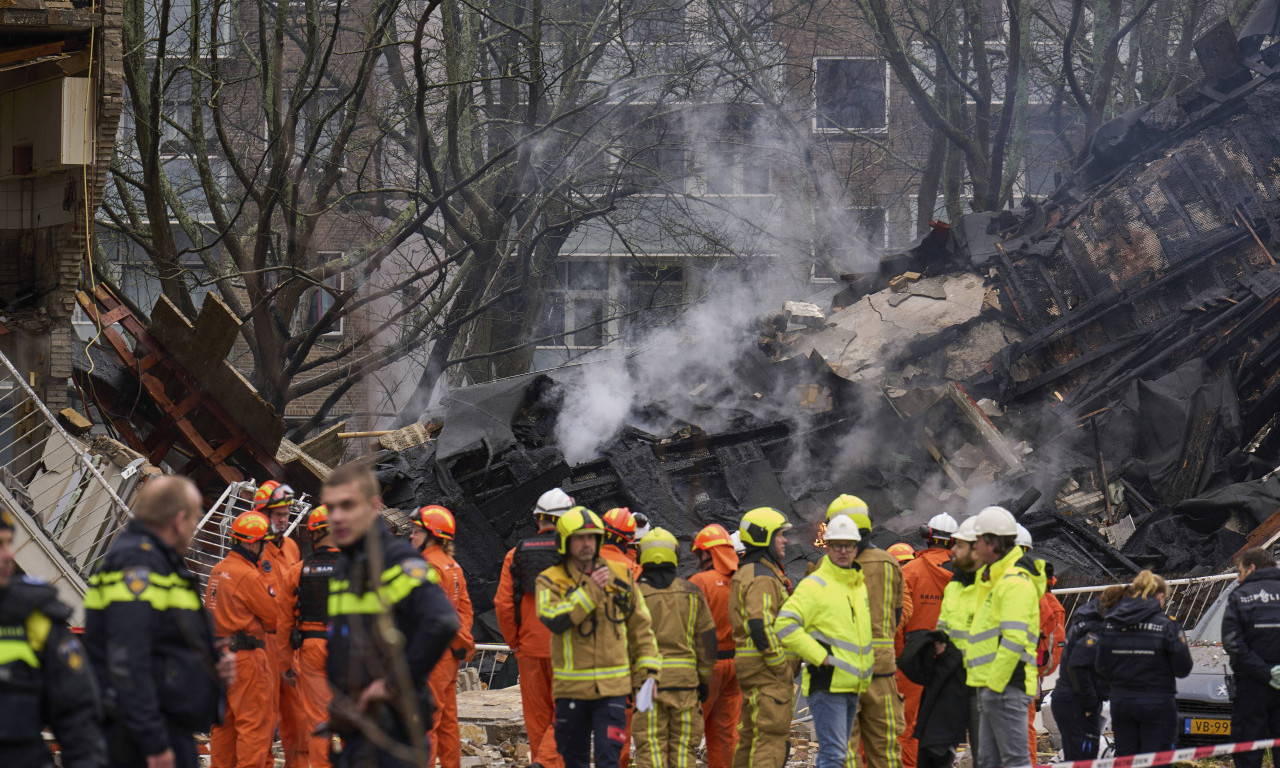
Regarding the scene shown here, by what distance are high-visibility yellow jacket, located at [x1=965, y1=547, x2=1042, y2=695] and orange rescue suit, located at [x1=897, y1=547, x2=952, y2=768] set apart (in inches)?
58.5

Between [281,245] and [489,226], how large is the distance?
14.0ft

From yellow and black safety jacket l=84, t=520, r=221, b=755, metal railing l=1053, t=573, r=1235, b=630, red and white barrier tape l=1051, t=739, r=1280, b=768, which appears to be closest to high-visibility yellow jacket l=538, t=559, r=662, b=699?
yellow and black safety jacket l=84, t=520, r=221, b=755

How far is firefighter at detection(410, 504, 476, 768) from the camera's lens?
24.5 ft

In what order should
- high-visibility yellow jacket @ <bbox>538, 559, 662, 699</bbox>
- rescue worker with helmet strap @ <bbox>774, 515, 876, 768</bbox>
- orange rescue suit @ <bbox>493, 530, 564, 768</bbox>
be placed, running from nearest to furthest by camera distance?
high-visibility yellow jacket @ <bbox>538, 559, 662, 699</bbox>, rescue worker with helmet strap @ <bbox>774, 515, 876, 768</bbox>, orange rescue suit @ <bbox>493, 530, 564, 768</bbox>

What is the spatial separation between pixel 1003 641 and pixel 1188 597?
6569 mm

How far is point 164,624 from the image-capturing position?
4.21 metres

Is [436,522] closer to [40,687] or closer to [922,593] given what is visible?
[922,593]

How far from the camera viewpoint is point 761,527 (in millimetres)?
6887

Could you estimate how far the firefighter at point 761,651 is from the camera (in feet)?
22.1

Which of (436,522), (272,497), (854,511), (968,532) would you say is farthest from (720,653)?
(272,497)

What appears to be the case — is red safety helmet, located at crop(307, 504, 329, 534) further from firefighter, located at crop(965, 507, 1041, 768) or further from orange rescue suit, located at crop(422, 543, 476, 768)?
firefighter, located at crop(965, 507, 1041, 768)

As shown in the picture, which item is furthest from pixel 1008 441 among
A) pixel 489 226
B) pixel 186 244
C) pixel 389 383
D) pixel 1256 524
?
pixel 186 244

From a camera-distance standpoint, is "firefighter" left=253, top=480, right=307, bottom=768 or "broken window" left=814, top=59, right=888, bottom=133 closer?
"firefighter" left=253, top=480, right=307, bottom=768

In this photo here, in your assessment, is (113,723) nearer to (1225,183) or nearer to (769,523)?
(769,523)
